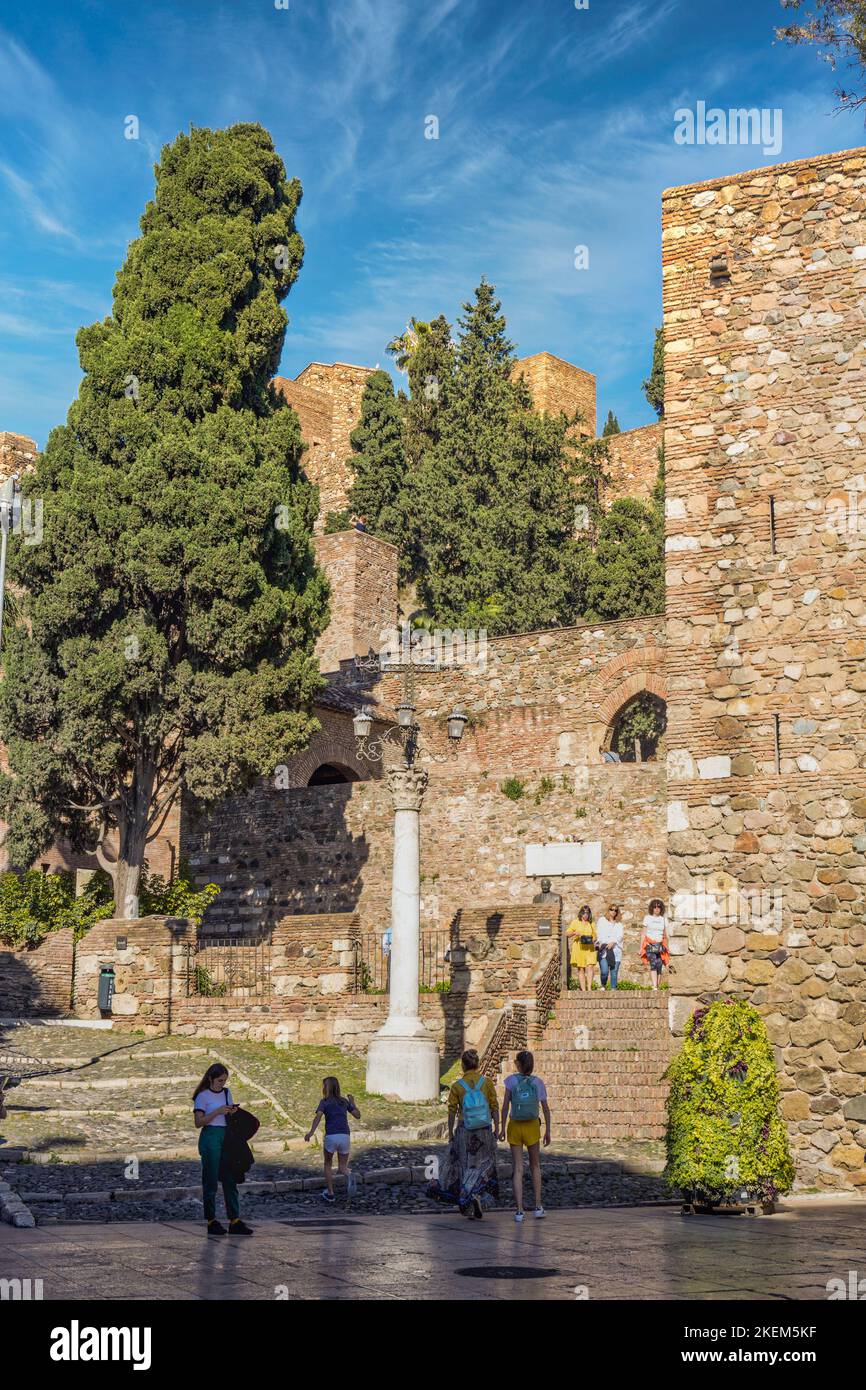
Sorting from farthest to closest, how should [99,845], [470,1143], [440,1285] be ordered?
1. [99,845]
2. [470,1143]
3. [440,1285]

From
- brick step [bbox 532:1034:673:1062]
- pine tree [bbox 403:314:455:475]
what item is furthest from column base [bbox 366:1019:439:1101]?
pine tree [bbox 403:314:455:475]

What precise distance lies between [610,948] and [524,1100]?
440 inches

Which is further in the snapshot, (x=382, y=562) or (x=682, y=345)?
(x=382, y=562)

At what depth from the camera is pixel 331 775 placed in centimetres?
3209

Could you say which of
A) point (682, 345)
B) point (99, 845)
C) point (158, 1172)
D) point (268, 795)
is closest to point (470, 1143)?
point (158, 1172)

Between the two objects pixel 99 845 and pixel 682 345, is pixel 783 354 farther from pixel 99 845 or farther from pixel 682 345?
pixel 99 845

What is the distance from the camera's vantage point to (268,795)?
28672 millimetres

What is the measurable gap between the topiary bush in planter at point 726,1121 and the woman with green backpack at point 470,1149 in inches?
53.8

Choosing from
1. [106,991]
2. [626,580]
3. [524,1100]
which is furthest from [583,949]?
[626,580]

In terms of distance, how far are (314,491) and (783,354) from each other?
1451 centimetres

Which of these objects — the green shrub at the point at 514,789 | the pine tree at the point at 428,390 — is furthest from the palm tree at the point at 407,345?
the green shrub at the point at 514,789

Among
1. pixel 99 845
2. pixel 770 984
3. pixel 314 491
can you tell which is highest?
pixel 314 491

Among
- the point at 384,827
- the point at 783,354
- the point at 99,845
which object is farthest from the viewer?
the point at 384,827
